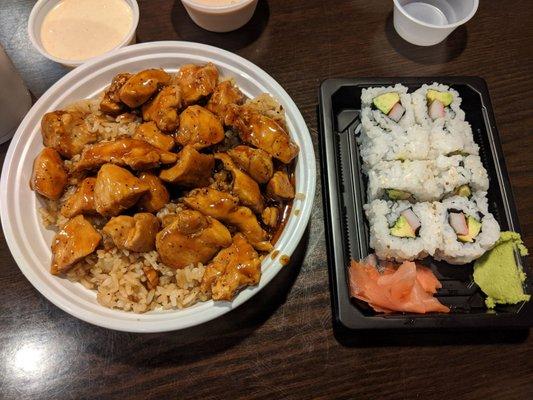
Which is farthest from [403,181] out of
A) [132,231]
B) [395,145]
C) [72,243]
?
[72,243]

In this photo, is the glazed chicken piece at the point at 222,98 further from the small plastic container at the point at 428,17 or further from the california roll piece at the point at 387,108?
the small plastic container at the point at 428,17

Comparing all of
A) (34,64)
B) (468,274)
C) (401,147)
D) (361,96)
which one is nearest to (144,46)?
(34,64)

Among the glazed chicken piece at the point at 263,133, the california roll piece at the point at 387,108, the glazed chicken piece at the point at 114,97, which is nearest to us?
the glazed chicken piece at the point at 263,133

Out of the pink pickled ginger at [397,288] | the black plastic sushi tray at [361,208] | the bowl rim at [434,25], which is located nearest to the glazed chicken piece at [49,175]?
the black plastic sushi tray at [361,208]

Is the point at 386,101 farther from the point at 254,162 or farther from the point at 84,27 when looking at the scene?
the point at 84,27

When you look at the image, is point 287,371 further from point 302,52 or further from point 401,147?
point 302,52

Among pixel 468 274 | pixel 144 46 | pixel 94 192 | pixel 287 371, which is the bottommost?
pixel 287 371

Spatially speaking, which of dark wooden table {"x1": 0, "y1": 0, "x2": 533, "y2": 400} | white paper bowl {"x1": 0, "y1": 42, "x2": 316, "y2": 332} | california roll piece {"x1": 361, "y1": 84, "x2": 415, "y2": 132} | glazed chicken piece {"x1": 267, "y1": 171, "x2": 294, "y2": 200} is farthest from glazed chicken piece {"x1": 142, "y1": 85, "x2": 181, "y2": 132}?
california roll piece {"x1": 361, "y1": 84, "x2": 415, "y2": 132}
